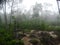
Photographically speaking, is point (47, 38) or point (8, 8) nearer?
point (47, 38)

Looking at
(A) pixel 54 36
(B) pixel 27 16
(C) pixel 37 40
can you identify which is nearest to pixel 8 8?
(B) pixel 27 16

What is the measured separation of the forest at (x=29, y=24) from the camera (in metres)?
3.67

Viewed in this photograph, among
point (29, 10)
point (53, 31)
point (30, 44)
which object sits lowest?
point (30, 44)

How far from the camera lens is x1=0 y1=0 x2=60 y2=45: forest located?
3.67m

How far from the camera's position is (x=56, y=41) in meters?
3.68

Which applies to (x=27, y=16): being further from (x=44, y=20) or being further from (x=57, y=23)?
(x=57, y=23)

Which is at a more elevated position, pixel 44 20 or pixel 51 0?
pixel 51 0

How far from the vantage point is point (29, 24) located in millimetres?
3734

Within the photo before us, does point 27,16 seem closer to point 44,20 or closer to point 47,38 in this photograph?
point 44,20

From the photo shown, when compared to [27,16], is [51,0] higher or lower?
higher

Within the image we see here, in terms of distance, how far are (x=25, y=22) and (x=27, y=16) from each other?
0.16m

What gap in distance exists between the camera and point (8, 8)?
3914mm

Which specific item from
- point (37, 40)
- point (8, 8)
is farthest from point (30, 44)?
point (8, 8)

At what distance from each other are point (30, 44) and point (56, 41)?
1.96 ft
